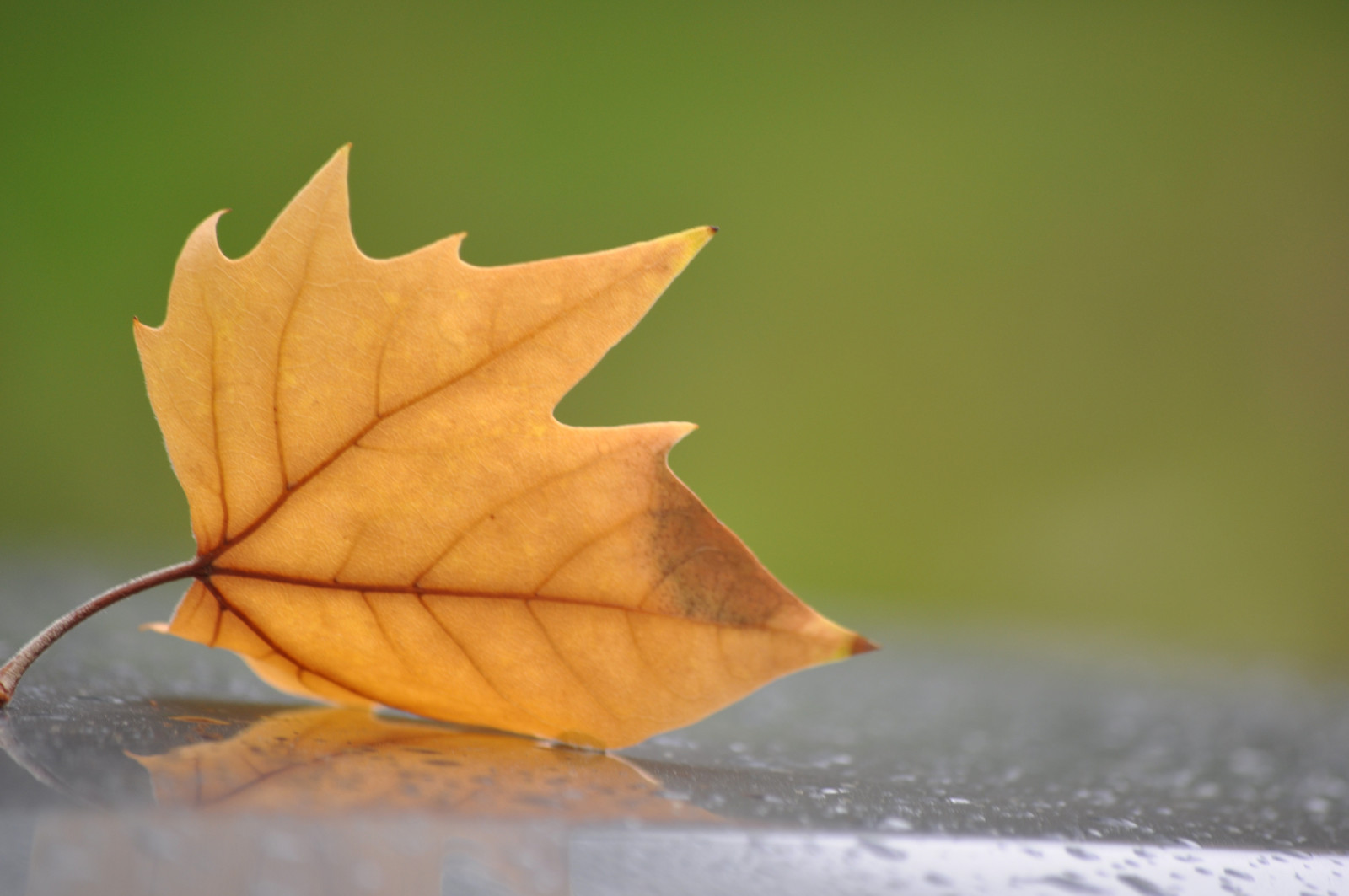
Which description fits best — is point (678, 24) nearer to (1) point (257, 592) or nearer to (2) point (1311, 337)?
(2) point (1311, 337)

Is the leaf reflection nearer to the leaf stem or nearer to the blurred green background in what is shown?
the leaf stem

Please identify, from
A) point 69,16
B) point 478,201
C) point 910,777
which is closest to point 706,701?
point 910,777

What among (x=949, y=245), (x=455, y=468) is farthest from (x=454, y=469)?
(x=949, y=245)

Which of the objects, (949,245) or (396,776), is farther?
(949,245)

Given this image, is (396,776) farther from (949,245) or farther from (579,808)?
(949,245)

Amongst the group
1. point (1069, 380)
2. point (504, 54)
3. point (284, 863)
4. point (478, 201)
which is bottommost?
point (284, 863)

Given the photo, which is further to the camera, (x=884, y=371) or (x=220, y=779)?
(x=884, y=371)

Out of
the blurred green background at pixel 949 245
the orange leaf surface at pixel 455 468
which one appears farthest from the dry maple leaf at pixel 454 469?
the blurred green background at pixel 949 245
